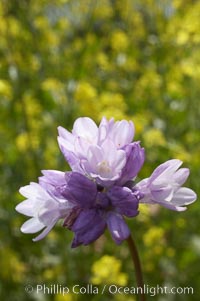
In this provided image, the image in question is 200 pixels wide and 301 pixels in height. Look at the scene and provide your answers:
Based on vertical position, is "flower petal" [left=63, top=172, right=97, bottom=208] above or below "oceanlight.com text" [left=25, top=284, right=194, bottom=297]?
below

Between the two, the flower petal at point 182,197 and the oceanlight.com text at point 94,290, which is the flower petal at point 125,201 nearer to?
the flower petal at point 182,197

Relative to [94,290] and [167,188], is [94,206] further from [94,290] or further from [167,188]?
[94,290]

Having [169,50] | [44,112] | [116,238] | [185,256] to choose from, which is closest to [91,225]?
[116,238]

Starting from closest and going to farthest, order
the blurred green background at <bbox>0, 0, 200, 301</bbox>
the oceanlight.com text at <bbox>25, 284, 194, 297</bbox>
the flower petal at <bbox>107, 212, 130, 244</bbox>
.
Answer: the flower petal at <bbox>107, 212, 130, 244</bbox> → the oceanlight.com text at <bbox>25, 284, 194, 297</bbox> → the blurred green background at <bbox>0, 0, 200, 301</bbox>

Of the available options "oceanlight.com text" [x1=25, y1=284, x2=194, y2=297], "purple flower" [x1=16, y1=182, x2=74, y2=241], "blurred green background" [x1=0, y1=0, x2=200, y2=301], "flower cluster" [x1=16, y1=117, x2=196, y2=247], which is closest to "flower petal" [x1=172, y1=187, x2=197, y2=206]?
"flower cluster" [x1=16, y1=117, x2=196, y2=247]

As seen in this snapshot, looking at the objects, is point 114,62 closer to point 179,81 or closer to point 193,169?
point 179,81

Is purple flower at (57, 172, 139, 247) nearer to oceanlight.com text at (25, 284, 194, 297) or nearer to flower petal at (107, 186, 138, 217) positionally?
flower petal at (107, 186, 138, 217)

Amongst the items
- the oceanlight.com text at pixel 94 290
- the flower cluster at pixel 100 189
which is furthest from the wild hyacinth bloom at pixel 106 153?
the oceanlight.com text at pixel 94 290
